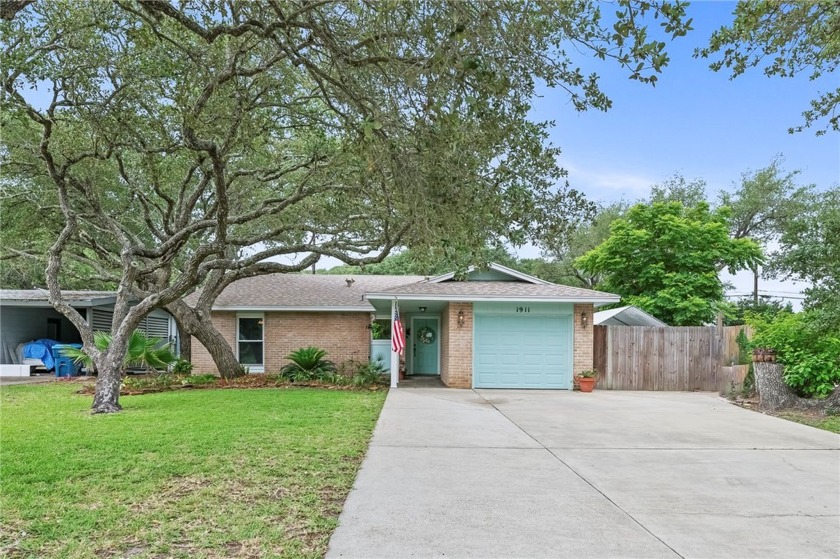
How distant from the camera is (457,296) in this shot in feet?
45.2

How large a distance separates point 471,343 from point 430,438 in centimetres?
703

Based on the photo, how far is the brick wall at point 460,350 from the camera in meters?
14.2

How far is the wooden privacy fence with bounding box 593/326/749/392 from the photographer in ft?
47.9

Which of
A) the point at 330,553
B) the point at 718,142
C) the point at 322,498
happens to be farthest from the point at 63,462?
the point at 718,142

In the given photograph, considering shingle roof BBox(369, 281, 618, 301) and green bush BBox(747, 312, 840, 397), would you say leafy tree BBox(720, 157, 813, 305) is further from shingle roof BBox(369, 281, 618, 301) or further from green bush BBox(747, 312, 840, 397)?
green bush BBox(747, 312, 840, 397)

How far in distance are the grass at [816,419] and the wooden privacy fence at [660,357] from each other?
4.43 m

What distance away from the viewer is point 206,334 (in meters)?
14.9

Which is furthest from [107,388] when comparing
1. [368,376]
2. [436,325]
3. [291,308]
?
[436,325]

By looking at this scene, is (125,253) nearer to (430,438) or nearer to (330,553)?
(430,438)

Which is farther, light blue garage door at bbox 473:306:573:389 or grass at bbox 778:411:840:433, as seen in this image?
light blue garage door at bbox 473:306:573:389

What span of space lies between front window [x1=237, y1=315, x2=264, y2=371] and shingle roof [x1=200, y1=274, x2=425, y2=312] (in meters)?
0.69

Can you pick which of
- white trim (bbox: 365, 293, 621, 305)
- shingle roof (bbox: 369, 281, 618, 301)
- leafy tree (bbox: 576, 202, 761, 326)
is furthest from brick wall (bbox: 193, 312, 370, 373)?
leafy tree (bbox: 576, 202, 761, 326)

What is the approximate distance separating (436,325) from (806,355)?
416 inches

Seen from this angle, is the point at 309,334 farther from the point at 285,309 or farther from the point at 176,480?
the point at 176,480
